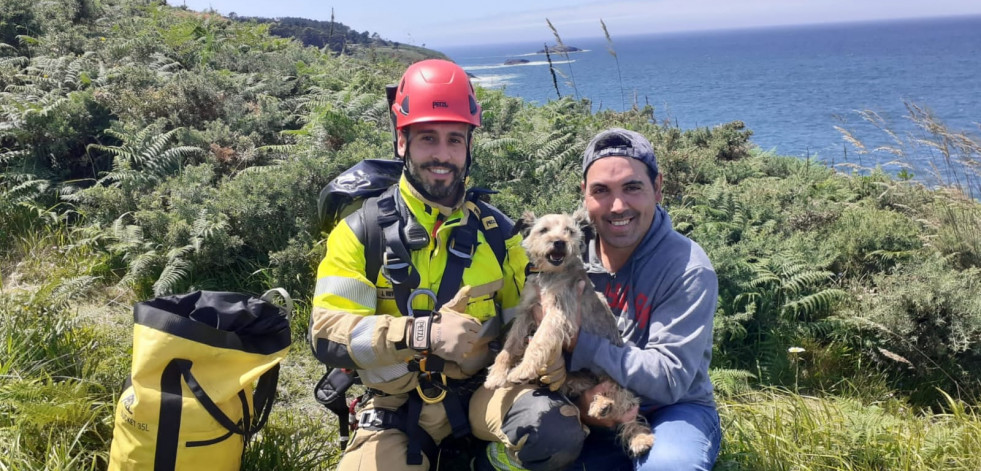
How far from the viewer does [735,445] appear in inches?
161

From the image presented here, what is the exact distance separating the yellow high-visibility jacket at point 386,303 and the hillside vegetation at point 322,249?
1138 mm

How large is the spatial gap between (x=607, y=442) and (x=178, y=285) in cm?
504

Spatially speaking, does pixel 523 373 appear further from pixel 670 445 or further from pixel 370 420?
pixel 370 420

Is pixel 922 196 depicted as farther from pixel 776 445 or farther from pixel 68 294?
pixel 68 294

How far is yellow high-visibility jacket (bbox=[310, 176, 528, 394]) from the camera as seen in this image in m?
3.29

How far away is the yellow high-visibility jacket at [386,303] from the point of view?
10.8 ft

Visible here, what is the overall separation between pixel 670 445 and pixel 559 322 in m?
0.96

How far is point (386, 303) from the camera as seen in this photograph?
3.68m

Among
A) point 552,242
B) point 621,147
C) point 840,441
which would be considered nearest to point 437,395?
point 552,242

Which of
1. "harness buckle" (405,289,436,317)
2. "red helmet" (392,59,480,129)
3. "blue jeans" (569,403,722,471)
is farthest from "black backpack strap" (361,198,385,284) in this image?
"blue jeans" (569,403,722,471)

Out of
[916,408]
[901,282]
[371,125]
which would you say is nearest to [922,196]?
[901,282]

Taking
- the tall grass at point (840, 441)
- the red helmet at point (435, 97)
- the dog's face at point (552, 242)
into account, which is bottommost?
the tall grass at point (840, 441)

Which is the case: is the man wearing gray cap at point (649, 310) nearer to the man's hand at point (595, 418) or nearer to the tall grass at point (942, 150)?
the man's hand at point (595, 418)

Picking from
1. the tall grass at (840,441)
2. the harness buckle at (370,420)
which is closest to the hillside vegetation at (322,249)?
the tall grass at (840,441)
